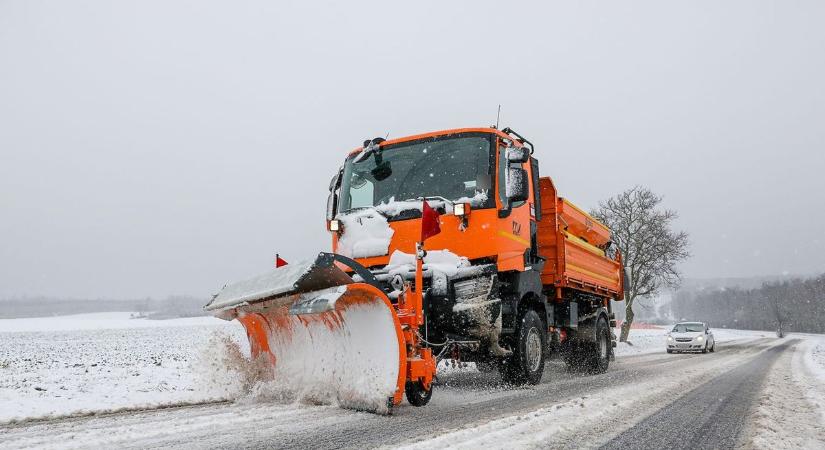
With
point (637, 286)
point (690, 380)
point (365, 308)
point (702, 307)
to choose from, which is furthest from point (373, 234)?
point (702, 307)

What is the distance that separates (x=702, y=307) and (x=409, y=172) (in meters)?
207

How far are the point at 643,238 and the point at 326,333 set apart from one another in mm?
24621

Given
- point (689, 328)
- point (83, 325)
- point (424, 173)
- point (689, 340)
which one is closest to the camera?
point (424, 173)

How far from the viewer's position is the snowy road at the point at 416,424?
11.6 ft

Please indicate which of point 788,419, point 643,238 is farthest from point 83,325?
point 788,419

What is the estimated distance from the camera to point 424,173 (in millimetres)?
6453

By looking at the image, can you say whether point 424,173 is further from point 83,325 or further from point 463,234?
point 83,325

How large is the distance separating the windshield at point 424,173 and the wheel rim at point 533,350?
5.87 ft

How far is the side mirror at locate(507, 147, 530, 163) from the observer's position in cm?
625

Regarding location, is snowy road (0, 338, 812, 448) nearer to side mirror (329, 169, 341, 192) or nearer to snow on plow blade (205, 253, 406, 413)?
snow on plow blade (205, 253, 406, 413)

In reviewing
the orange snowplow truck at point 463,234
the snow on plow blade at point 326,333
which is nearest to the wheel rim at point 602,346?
the orange snowplow truck at point 463,234

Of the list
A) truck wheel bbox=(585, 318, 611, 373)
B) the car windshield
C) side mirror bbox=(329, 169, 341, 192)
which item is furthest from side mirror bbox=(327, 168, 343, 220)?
the car windshield

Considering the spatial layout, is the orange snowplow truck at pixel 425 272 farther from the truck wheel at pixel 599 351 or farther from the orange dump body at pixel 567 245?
the truck wheel at pixel 599 351

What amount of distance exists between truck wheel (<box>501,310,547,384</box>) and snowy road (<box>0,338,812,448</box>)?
486 millimetres
